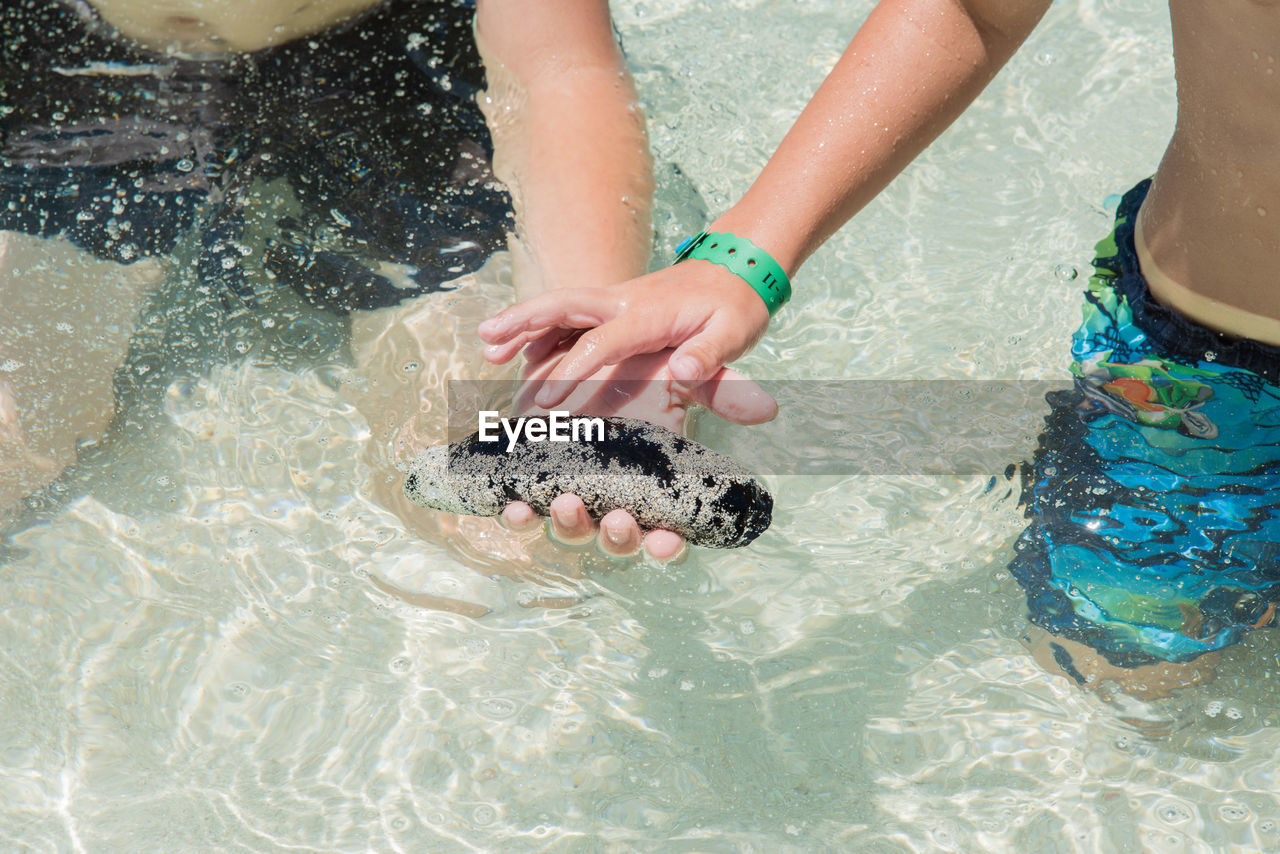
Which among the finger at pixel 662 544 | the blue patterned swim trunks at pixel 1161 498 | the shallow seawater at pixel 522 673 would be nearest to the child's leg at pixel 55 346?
the shallow seawater at pixel 522 673

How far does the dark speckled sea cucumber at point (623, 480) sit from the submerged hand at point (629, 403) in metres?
0.04

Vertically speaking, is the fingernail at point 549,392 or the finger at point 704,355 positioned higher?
the finger at point 704,355

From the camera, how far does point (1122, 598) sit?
229 cm

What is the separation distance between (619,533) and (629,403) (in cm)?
38

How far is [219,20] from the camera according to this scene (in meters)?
3.19

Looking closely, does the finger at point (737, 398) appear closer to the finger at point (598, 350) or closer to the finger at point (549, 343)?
the finger at point (598, 350)

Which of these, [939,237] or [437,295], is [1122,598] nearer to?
[939,237]

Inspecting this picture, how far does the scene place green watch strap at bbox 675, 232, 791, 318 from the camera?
2234 millimetres

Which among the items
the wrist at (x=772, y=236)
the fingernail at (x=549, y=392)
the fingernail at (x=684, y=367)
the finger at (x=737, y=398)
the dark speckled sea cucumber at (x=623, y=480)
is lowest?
the dark speckled sea cucumber at (x=623, y=480)

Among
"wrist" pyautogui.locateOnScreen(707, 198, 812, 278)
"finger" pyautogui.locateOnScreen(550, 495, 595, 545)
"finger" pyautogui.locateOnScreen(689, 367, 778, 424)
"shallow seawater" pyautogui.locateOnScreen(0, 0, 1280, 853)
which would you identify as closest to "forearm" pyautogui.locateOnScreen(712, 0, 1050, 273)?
"wrist" pyautogui.locateOnScreen(707, 198, 812, 278)

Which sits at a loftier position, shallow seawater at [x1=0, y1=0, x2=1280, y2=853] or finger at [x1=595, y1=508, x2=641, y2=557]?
finger at [x1=595, y1=508, x2=641, y2=557]

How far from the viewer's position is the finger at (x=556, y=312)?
2.14 metres

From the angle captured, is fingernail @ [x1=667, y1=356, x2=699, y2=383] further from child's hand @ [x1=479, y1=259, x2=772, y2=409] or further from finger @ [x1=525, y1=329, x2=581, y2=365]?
finger @ [x1=525, y1=329, x2=581, y2=365]

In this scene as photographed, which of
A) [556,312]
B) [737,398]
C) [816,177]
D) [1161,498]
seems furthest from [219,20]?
[1161,498]
